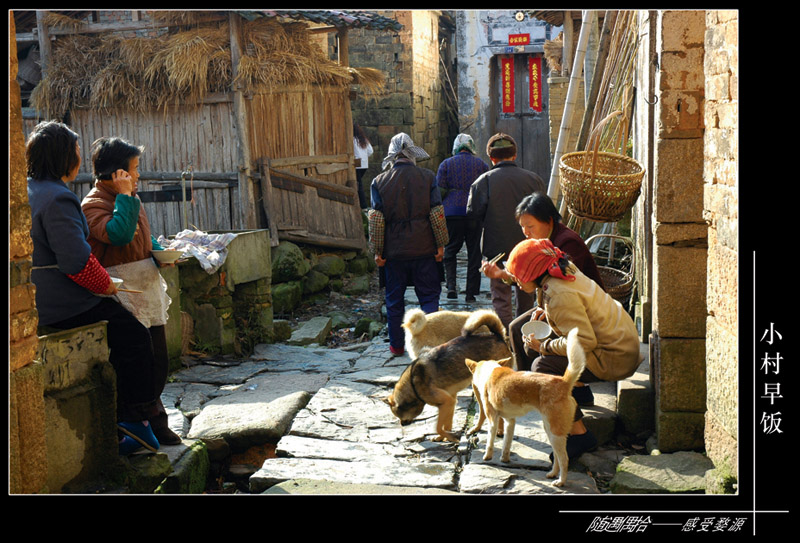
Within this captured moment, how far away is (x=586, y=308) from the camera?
181 inches

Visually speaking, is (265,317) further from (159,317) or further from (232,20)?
(232,20)

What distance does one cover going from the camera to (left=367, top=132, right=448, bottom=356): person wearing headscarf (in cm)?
721

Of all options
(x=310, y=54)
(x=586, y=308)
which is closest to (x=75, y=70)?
(x=310, y=54)

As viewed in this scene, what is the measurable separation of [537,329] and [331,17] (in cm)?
784

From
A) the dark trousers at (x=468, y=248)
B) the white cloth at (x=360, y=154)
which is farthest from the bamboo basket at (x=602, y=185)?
the white cloth at (x=360, y=154)

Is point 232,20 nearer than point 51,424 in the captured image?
No

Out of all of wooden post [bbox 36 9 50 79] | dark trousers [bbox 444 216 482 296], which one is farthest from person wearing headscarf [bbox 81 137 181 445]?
wooden post [bbox 36 9 50 79]

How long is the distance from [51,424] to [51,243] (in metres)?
→ 0.93

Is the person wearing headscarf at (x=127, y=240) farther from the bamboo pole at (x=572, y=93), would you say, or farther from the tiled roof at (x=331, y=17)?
the tiled roof at (x=331, y=17)

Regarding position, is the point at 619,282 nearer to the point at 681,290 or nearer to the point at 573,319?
the point at 681,290

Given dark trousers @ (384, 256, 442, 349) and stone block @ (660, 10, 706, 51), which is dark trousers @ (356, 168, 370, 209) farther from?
stone block @ (660, 10, 706, 51)

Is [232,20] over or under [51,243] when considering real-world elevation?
over

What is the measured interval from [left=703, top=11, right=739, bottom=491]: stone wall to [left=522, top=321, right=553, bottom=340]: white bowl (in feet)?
2.86

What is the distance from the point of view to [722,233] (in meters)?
3.94
